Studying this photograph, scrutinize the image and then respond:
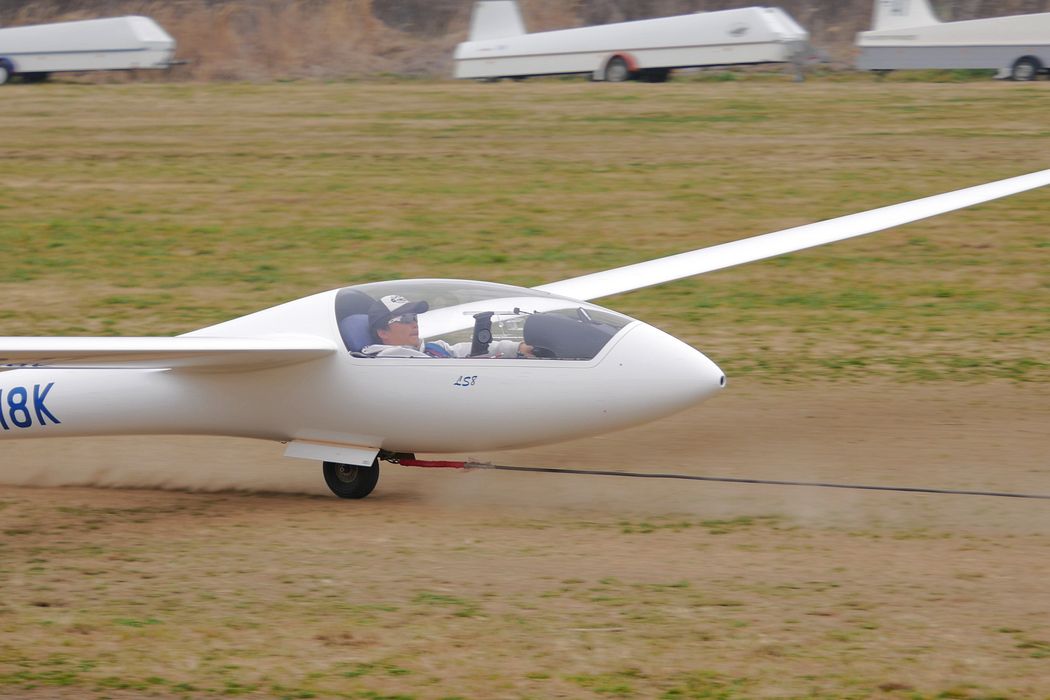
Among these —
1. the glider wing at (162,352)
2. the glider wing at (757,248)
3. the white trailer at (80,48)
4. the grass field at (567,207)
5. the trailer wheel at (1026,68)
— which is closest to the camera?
the glider wing at (162,352)

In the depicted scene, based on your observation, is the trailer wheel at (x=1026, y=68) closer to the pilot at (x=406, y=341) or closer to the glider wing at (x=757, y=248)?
the glider wing at (x=757, y=248)

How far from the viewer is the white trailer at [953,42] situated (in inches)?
1494

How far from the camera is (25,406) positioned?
1182 cm

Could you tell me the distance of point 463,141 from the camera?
1231 inches

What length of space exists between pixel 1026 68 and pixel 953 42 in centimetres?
227

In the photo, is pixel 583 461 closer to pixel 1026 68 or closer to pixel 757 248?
pixel 757 248

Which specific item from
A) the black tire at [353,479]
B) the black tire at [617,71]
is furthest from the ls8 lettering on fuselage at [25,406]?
the black tire at [617,71]

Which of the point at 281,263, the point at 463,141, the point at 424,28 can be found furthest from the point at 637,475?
the point at 424,28

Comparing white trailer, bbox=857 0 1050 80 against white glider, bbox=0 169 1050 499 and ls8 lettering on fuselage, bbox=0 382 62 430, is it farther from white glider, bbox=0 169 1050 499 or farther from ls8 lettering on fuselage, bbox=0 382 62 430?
ls8 lettering on fuselage, bbox=0 382 62 430

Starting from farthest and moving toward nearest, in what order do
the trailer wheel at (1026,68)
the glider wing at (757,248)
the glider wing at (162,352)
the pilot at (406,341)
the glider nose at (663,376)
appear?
the trailer wheel at (1026,68) → the glider wing at (757,248) → the pilot at (406,341) → the glider nose at (663,376) → the glider wing at (162,352)

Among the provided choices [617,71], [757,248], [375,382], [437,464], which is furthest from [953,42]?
[375,382]

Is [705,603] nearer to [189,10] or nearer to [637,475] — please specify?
[637,475]

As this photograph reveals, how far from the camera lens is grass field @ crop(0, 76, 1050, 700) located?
8.13 meters

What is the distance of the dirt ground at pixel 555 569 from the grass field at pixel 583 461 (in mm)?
36
